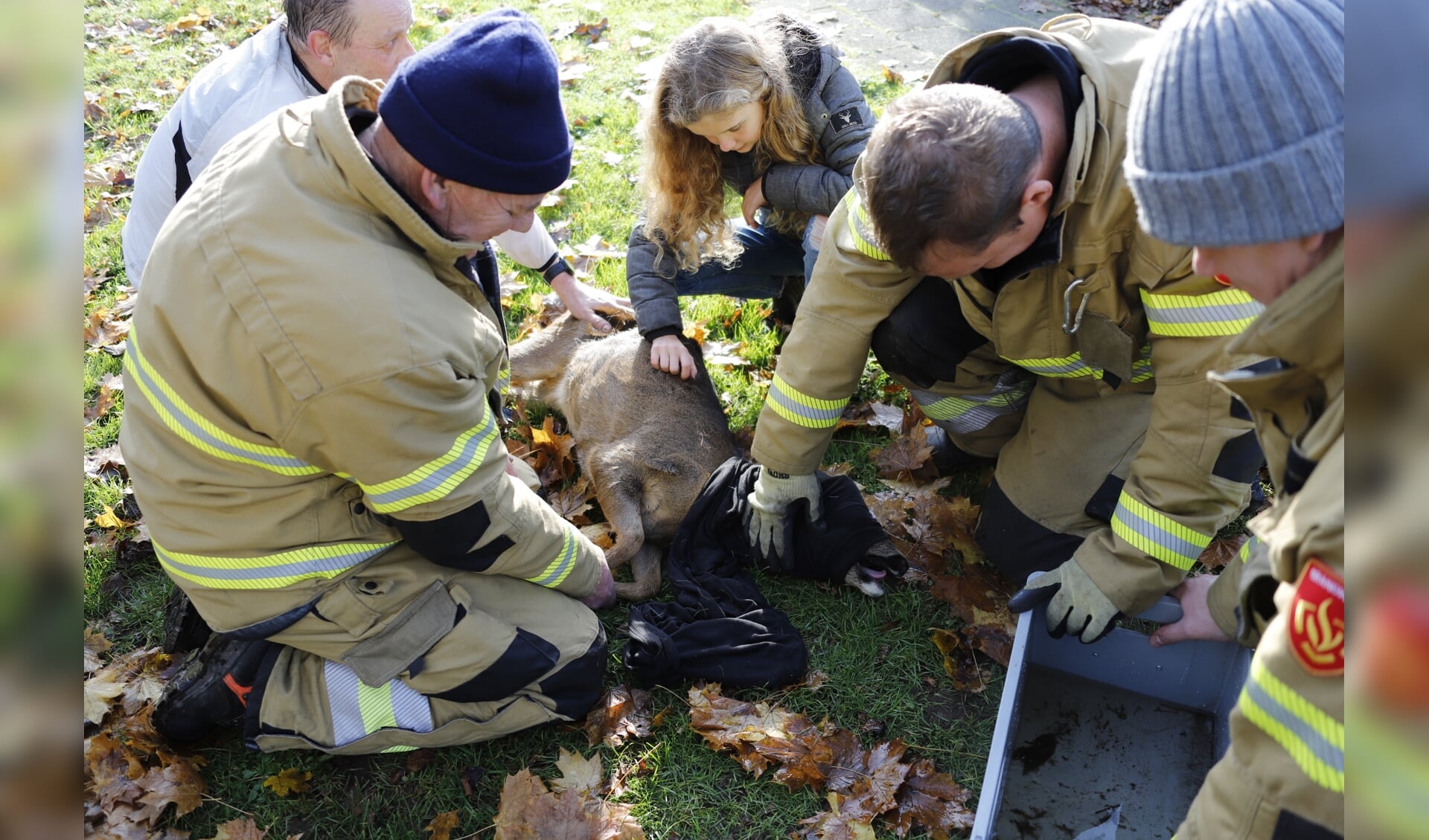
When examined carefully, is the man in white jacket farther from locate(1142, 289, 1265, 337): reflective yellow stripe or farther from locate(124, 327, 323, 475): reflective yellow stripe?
locate(1142, 289, 1265, 337): reflective yellow stripe

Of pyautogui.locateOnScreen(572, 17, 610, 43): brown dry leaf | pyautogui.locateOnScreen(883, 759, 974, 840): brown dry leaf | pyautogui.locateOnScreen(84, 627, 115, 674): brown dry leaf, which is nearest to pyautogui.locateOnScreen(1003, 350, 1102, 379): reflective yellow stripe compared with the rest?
pyautogui.locateOnScreen(883, 759, 974, 840): brown dry leaf

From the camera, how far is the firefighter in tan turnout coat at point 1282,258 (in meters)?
1.59

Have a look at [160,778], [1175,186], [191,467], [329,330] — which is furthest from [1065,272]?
[160,778]

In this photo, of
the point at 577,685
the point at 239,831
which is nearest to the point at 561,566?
the point at 577,685

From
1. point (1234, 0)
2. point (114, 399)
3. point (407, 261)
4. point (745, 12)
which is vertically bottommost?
point (114, 399)

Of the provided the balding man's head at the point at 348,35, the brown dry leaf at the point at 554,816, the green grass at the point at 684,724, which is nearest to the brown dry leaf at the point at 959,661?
the green grass at the point at 684,724

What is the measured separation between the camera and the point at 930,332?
11.8 ft

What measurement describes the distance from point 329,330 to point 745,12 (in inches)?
279

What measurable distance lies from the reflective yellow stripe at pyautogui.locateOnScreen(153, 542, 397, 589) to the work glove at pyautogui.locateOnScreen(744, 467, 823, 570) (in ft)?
5.23

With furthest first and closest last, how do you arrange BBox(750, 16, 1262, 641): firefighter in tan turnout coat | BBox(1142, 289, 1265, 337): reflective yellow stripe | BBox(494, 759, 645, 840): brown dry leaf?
BBox(494, 759, 645, 840): brown dry leaf → BBox(1142, 289, 1265, 337): reflective yellow stripe → BBox(750, 16, 1262, 641): firefighter in tan turnout coat

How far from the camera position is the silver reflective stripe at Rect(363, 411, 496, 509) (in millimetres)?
2717

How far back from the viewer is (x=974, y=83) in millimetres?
3012

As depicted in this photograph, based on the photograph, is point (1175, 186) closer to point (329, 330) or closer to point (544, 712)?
point (329, 330)

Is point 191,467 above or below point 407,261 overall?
below
